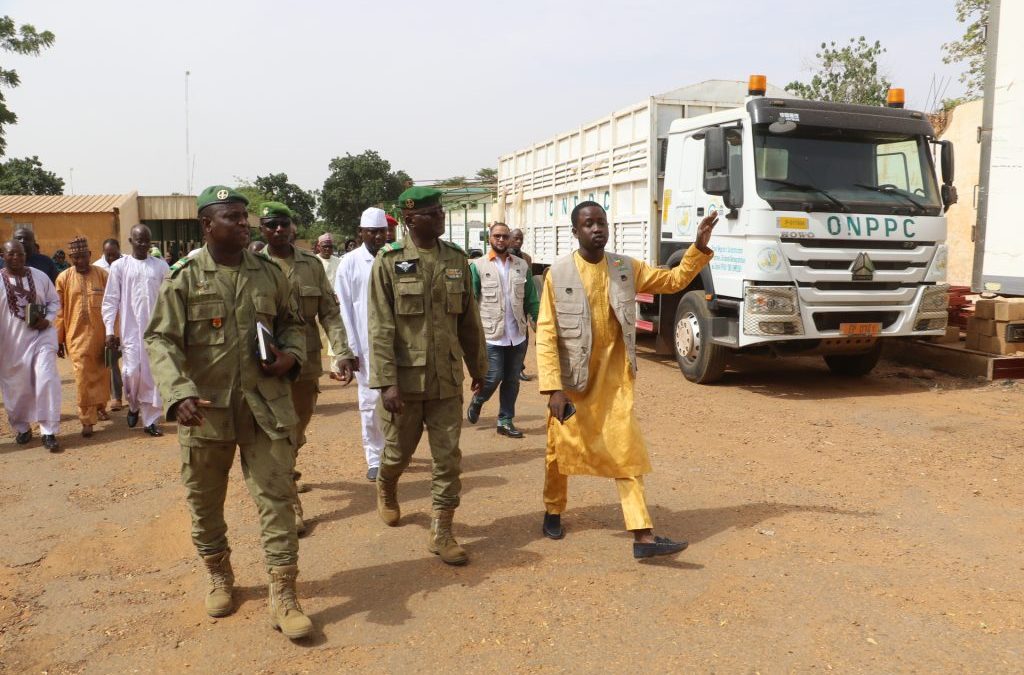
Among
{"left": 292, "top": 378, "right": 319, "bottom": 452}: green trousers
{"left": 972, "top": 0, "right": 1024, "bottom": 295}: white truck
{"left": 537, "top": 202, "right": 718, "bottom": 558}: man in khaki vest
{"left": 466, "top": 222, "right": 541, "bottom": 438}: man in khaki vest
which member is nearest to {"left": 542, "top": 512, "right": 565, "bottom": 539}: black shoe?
{"left": 537, "top": 202, "right": 718, "bottom": 558}: man in khaki vest

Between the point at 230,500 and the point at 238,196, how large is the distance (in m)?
2.37

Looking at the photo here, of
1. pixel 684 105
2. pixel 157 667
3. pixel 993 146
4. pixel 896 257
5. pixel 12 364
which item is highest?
pixel 684 105

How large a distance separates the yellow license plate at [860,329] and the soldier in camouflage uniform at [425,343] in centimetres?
502

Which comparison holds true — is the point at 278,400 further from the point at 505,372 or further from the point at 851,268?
the point at 851,268

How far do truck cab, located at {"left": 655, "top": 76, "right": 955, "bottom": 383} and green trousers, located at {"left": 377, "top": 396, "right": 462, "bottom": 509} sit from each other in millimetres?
4424

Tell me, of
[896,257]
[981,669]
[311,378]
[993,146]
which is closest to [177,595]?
[311,378]

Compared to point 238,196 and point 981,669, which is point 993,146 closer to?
point 981,669

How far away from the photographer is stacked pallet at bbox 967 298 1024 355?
331 inches

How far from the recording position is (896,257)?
7691 millimetres

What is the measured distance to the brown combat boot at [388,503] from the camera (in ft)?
14.6

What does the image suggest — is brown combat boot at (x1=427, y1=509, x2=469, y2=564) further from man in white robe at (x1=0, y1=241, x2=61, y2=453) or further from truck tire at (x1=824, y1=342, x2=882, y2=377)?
A: truck tire at (x1=824, y1=342, x2=882, y2=377)

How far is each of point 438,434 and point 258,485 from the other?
95cm

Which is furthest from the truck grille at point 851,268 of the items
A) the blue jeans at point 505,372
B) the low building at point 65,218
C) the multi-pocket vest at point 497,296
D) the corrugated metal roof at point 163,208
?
the corrugated metal roof at point 163,208

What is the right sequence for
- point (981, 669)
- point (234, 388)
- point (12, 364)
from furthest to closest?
point (12, 364)
point (234, 388)
point (981, 669)
